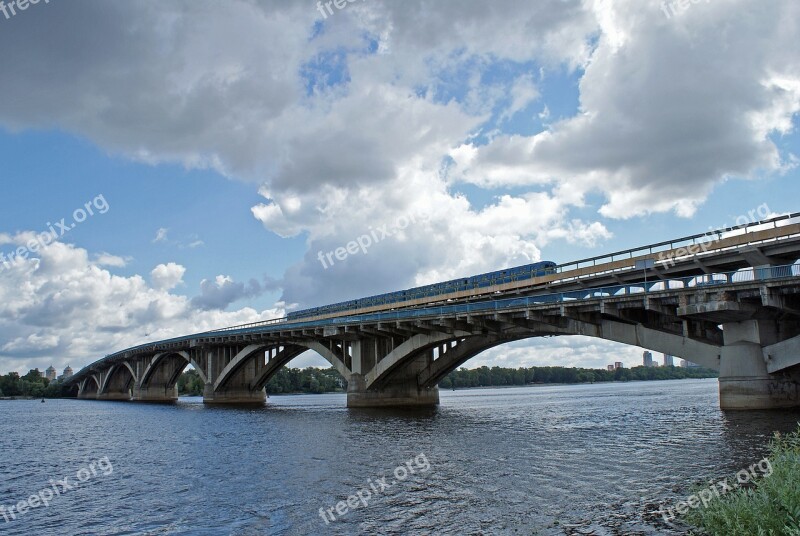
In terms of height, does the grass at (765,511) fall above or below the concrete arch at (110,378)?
below

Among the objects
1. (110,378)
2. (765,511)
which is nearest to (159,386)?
(110,378)

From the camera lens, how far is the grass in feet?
31.9

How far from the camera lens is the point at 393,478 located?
21312 millimetres

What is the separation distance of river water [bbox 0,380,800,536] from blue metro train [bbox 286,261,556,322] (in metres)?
16.9

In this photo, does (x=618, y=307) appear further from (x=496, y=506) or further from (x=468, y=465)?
(x=496, y=506)

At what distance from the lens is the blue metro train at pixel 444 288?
53406 millimetres

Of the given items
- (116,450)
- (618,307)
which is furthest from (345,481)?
(618,307)

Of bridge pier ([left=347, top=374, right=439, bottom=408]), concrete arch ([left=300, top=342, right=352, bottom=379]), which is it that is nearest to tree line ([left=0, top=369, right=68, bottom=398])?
concrete arch ([left=300, top=342, right=352, bottom=379])

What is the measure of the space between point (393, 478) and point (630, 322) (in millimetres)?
23742

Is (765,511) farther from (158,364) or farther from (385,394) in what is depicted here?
(158,364)

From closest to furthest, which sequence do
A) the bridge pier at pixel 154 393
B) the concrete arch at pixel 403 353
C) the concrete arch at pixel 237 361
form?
the concrete arch at pixel 403 353 < the concrete arch at pixel 237 361 < the bridge pier at pixel 154 393

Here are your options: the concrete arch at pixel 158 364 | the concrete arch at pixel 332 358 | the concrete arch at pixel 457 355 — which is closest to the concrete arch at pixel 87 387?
the concrete arch at pixel 158 364

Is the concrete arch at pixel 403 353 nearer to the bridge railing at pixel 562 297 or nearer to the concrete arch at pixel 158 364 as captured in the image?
the bridge railing at pixel 562 297

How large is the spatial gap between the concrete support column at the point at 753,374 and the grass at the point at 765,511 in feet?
83.5
